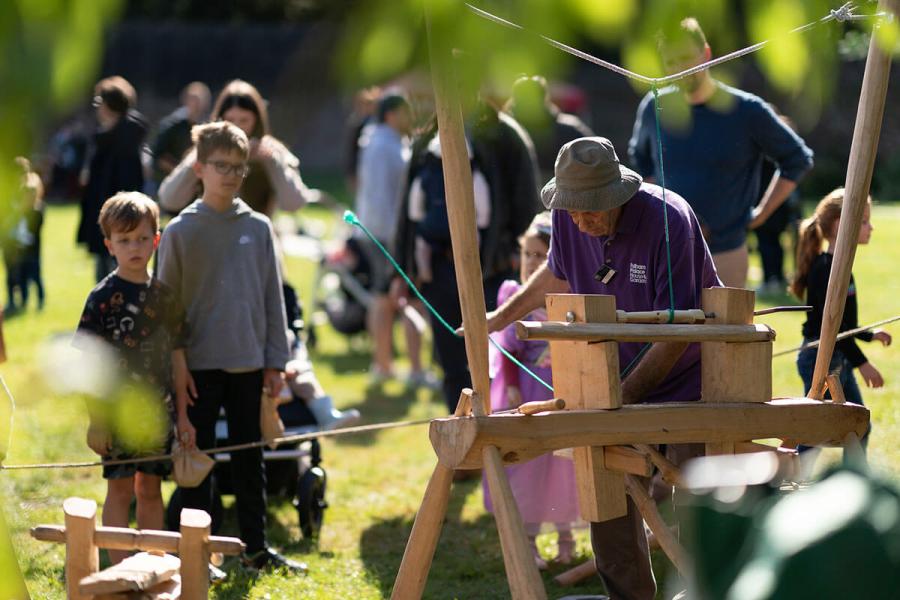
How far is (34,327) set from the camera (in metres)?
11.7

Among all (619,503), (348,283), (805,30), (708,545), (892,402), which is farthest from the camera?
(348,283)

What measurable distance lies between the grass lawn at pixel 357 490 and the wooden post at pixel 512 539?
3.08 ft

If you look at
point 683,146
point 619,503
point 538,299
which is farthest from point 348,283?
point 619,503

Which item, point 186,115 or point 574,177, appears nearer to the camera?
point 574,177

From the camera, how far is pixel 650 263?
155 inches

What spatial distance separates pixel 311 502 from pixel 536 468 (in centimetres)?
102

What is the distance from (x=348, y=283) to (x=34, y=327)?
2.99 meters

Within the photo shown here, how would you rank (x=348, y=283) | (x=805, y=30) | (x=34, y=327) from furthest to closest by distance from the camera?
(x=34, y=327)
(x=348, y=283)
(x=805, y=30)

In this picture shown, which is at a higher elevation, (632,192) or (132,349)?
(632,192)

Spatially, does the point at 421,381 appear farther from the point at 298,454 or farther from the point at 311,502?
the point at 311,502

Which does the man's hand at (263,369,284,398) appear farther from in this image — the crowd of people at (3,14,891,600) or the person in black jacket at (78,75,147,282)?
the person in black jacket at (78,75,147,282)

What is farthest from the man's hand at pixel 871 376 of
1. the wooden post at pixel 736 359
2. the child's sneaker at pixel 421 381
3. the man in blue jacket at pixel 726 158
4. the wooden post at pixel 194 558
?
the child's sneaker at pixel 421 381

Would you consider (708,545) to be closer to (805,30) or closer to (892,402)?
(805,30)

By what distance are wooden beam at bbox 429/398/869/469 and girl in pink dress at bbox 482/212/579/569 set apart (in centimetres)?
172
